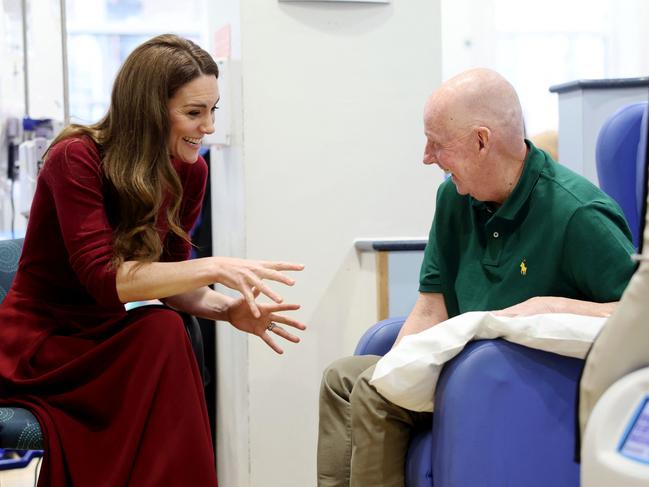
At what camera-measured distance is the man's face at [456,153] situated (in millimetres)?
2043

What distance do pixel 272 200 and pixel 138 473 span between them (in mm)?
1128

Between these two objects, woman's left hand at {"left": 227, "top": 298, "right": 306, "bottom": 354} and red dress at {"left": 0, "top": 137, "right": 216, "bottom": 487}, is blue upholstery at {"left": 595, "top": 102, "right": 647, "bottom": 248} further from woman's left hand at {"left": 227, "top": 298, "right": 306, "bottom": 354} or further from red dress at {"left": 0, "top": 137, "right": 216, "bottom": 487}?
red dress at {"left": 0, "top": 137, "right": 216, "bottom": 487}

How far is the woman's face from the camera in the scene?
2.11m

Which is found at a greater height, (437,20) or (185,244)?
(437,20)

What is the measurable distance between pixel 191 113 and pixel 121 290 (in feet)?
1.44

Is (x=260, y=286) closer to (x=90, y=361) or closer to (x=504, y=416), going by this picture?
(x=90, y=361)

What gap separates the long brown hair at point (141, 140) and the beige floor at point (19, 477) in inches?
58.5

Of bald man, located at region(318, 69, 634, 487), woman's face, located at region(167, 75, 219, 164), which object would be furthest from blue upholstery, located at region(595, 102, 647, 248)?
woman's face, located at region(167, 75, 219, 164)

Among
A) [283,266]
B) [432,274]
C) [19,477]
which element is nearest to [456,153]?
[432,274]

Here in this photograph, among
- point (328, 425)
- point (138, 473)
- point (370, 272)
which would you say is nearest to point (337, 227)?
point (370, 272)

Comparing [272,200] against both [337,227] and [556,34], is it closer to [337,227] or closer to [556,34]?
[337,227]

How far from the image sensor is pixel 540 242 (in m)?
1.95

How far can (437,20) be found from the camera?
294 centimetres

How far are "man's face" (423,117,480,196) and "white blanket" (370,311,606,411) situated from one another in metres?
0.43
